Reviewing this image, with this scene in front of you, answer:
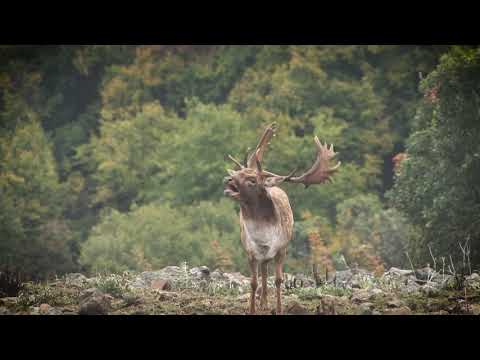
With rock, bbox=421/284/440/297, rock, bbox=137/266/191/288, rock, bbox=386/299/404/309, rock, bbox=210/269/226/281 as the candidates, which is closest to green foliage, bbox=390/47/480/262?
rock, bbox=210/269/226/281

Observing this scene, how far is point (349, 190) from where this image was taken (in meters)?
39.0

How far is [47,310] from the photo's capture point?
471 inches

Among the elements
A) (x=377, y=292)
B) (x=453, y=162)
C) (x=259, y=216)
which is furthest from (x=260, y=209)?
(x=453, y=162)

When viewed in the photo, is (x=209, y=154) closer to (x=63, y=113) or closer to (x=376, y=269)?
(x=376, y=269)

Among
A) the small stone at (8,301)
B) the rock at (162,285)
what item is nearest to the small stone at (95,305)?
the small stone at (8,301)

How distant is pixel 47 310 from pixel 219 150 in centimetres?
2699

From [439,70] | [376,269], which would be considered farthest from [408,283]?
[376,269]

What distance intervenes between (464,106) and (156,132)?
1061 inches

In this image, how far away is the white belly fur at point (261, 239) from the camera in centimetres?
1100

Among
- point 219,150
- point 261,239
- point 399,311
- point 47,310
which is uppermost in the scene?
point 219,150

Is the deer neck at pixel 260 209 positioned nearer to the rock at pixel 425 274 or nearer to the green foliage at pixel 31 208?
the rock at pixel 425 274

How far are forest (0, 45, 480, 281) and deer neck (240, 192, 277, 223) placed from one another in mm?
10095

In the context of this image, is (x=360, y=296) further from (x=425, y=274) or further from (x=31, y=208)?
(x=31, y=208)

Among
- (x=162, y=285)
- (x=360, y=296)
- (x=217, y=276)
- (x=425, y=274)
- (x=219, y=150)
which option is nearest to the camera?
(x=360, y=296)
